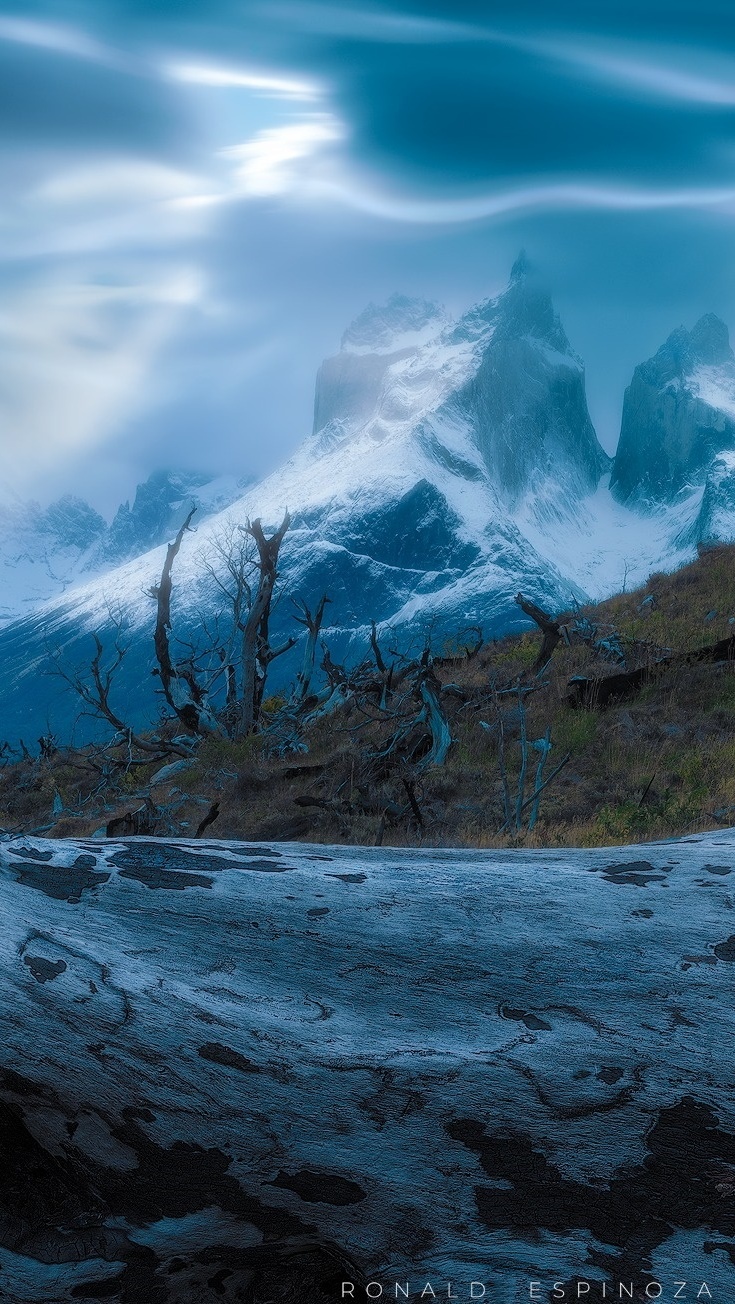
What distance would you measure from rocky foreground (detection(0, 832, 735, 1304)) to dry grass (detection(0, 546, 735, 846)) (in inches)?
136

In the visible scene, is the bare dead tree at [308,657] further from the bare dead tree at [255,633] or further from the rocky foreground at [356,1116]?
the rocky foreground at [356,1116]

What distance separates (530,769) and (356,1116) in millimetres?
8657

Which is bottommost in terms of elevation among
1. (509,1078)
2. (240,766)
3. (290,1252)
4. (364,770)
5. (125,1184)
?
(240,766)

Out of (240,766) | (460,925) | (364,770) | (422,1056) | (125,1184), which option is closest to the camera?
(125,1184)

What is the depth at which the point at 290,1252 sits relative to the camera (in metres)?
2.18

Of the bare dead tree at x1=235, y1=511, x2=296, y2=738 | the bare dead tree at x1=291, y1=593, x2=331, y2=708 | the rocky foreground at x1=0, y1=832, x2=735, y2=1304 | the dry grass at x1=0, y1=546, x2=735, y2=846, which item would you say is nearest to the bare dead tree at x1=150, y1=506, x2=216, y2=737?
the bare dead tree at x1=235, y1=511, x2=296, y2=738

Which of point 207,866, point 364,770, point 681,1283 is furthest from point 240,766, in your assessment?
point 681,1283

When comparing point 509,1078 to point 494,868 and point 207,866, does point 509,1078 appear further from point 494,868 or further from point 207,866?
point 207,866

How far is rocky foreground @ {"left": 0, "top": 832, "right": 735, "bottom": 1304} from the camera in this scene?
208 centimetres

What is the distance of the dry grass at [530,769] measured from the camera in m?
8.13

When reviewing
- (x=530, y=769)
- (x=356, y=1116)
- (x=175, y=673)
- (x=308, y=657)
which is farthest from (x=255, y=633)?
(x=356, y=1116)

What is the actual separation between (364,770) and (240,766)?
416 centimetres

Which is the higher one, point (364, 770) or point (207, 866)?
point (207, 866)

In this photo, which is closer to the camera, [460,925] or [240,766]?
[460,925]
